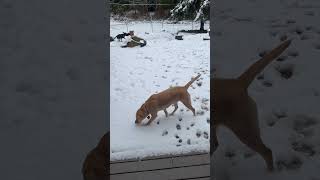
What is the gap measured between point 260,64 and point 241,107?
23 centimetres

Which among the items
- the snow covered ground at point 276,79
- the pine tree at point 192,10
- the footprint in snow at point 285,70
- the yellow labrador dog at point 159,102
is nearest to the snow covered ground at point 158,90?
the yellow labrador dog at point 159,102

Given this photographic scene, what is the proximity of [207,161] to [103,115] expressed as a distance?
1399mm

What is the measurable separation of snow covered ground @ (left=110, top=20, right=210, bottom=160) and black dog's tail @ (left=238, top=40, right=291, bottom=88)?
1446 mm

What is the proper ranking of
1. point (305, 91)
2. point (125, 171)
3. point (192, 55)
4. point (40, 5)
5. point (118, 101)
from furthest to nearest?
point (192, 55)
point (118, 101)
point (125, 171)
point (305, 91)
point (40, 5)

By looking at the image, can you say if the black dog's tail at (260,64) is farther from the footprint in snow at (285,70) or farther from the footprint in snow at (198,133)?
the footprint in snow at (198,133)

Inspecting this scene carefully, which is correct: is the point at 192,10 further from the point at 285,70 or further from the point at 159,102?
the point at 285,70

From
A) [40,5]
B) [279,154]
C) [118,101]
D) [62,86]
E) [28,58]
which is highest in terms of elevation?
[40,5]

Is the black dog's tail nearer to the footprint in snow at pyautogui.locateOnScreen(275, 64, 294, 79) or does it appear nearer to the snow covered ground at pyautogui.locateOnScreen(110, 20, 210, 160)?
the footprint in snow at pyautogui.locateOnScreen(275, 64, 294, 79)

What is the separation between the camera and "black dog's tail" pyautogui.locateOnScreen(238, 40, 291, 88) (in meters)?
1.92

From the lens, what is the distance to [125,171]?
2904mm

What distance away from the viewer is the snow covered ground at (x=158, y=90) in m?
3.44

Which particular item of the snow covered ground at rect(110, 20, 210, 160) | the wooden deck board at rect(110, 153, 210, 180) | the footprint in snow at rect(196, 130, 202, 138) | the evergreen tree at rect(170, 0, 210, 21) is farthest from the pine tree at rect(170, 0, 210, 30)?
the wooden deck board at rect(110, 153, 210, 180)

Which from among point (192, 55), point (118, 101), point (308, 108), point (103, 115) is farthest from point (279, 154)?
point (192, 55)

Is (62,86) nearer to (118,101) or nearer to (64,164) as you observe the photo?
(64,164)
